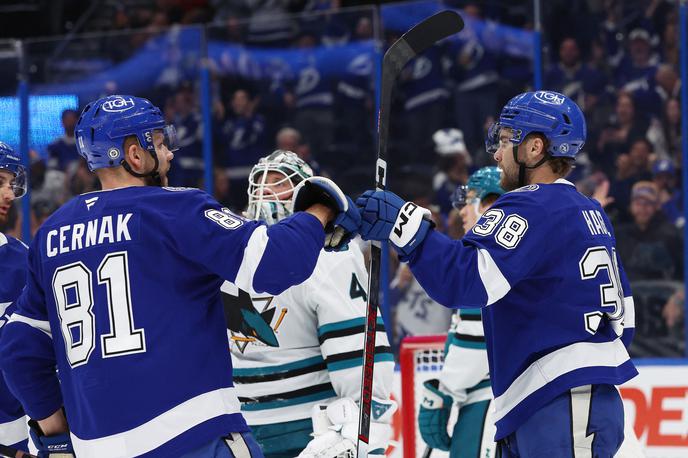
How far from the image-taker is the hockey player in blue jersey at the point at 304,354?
3121mm

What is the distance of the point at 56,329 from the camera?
8.48 ft

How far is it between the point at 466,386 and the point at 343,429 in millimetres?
991

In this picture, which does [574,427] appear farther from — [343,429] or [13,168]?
[13,168]

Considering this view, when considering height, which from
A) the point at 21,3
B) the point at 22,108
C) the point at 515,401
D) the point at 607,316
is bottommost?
the point at 515,401

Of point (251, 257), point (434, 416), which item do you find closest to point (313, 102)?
point (434, 416)

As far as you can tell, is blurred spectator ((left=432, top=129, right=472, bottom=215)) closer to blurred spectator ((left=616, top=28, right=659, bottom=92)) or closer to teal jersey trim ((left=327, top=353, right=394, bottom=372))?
blurred spectator ((left=616, top=28, right=659, bottom=92))

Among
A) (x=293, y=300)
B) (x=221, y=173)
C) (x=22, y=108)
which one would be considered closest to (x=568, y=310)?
(x=293, y=300)

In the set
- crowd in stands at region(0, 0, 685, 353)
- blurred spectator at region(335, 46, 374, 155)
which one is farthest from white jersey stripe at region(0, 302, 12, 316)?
blurred spectator at region(335, 46, 374, 155)

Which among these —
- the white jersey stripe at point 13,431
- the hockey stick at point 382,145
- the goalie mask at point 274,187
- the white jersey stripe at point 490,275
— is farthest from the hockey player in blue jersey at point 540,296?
the white jersey stripe at point 13,431

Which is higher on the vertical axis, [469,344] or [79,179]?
[79,179]

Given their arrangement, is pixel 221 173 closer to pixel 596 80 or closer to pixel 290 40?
pixel 290 40

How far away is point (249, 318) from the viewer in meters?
3.29

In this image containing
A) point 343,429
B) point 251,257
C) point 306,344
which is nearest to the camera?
point 251,257

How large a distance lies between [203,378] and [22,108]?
4528 mm
